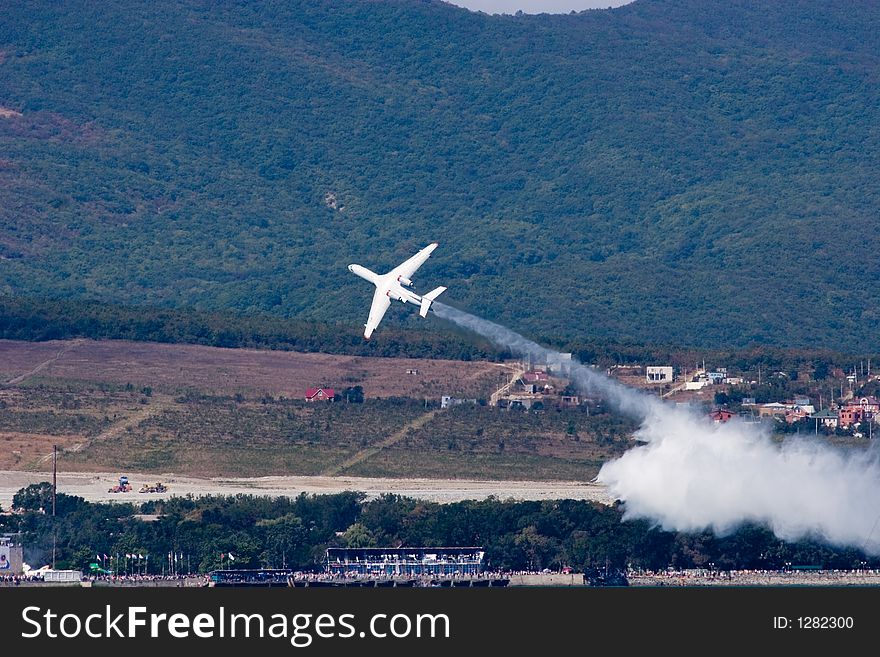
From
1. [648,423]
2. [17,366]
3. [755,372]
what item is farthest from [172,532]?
[755,372]

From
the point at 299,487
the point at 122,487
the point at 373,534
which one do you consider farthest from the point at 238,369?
the point at 373,534

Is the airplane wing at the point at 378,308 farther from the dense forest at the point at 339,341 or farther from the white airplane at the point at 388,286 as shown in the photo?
the dense forest at the point at 339,341

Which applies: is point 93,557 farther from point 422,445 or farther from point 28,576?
point 422,445

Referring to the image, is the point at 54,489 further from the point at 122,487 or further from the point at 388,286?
the point at 388,286

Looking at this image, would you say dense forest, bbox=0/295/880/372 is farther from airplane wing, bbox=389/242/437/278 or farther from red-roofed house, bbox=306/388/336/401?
airplane wing, bbox=389/242/437/278

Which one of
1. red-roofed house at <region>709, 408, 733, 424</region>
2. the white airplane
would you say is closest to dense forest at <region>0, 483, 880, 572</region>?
the white airplane
